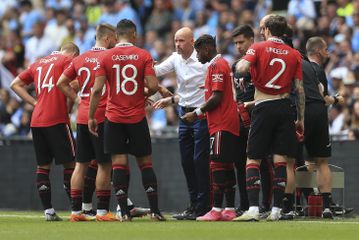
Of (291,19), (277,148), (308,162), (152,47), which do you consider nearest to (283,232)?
(277,148)

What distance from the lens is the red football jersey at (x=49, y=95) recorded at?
15812 millimetres

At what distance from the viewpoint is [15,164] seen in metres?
20.8

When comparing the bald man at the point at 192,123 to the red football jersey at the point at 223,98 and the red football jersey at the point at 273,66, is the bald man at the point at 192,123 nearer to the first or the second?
the red football jersey at the point at 223,98

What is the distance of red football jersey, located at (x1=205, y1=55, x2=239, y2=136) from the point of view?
15211 millimetres

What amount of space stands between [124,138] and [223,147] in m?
1.23

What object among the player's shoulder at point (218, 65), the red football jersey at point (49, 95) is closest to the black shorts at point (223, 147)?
the player's shoulder at point (218, 65)

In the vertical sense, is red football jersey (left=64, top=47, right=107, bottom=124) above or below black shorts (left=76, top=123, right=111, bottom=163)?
above

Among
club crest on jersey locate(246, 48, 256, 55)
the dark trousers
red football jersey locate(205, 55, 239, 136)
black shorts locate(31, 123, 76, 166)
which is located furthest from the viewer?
the dark trousers

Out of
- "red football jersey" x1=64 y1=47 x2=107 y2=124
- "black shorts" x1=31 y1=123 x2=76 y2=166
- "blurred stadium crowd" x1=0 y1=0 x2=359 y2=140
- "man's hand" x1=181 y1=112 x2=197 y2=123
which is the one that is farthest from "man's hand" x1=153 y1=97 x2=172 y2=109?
"blurred stadium crowd" x1=0 y1=0 x2=359 y2=140

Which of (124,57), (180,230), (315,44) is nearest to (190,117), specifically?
(124,57)

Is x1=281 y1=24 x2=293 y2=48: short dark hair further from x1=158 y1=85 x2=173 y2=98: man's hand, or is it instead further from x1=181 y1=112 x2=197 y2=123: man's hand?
x1=158 y1=85 x2=173 y2=98: man's hand

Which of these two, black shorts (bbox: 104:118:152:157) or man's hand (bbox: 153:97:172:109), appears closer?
black shorts (bbox: 104:118:152:157)

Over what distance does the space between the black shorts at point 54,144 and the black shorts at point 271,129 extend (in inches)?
93.8

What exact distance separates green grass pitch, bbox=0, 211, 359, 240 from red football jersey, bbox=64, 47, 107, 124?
1.39m
